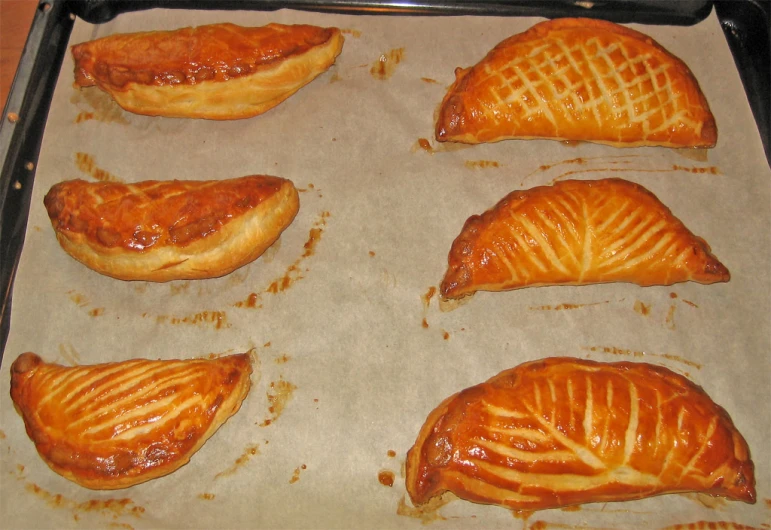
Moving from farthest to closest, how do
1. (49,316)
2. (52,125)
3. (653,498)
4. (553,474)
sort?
(52,125) < (49,316) < (653,498) < (553,474)

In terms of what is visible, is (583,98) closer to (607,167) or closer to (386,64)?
(607,167)

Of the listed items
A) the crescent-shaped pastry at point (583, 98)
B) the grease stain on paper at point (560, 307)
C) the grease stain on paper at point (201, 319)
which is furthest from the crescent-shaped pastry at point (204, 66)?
the grease stain on paper at point (560, 307)

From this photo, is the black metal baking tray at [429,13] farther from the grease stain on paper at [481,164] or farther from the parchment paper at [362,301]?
the grease stain on paper at [481,164]

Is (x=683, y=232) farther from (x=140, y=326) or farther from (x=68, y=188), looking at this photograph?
(x=68, y=188)

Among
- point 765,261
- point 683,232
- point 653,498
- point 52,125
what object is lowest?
point 653,498

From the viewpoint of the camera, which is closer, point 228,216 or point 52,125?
point 228,216

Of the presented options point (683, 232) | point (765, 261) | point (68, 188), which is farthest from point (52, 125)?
point (765, 261)

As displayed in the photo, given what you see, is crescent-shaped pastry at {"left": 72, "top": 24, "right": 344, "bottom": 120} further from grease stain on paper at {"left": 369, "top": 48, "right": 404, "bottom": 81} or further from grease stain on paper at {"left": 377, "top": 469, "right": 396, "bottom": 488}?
grease stain on paper at {"left": 377, "top": 469, "right": 396, "bottom": 488}
